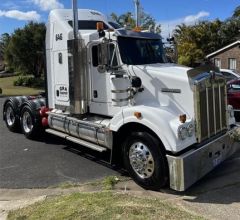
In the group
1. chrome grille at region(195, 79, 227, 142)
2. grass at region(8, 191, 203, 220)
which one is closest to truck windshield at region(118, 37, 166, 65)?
chrome grille at region(195, 79, 227, 142)

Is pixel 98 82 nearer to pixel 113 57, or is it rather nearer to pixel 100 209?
pixel 113 57

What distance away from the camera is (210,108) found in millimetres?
7211

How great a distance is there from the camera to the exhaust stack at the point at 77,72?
28.4 ft

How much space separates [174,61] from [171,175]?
345cm

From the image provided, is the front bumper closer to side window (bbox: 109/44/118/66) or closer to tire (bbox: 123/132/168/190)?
tire (bbox: 123/132/168/190)

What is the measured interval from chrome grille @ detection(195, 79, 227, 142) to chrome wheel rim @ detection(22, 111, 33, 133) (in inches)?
212

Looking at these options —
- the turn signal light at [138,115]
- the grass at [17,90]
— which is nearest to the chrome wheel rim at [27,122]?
the turn signal light at [138,115]

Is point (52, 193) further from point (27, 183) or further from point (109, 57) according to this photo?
point (109, 57)

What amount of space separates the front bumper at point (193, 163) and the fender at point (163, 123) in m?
0.17

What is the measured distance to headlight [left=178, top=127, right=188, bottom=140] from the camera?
6.45 meters

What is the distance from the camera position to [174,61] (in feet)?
29.9

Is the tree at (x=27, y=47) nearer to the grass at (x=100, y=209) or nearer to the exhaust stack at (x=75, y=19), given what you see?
the exhaust stack at (x=75, y=19)

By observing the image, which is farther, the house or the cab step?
the house

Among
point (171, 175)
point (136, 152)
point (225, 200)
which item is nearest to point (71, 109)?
point (136, 152)
